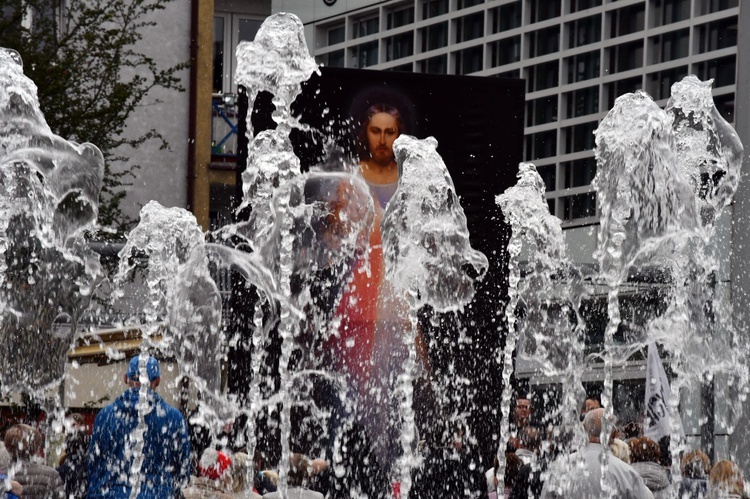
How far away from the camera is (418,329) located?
46.1 feet

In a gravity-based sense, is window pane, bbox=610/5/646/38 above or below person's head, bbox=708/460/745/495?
above

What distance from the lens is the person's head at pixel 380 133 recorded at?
13.7 m

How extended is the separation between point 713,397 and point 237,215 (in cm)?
468

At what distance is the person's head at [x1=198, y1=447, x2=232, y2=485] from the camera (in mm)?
8594

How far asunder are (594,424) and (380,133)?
6.23 meters

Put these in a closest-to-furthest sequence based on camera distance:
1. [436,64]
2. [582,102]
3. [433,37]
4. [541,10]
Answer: [582,102]
[541,10]
[436,64]
[433,37]

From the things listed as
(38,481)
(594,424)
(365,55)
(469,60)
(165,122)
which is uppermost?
(365,55)

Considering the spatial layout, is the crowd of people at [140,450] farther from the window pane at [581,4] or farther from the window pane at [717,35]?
the window pane at [581,4]

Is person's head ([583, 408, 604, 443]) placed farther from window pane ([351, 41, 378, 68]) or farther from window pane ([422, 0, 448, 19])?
window pane ([351, 41, 378, 68])

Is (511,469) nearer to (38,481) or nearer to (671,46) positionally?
(38,481)

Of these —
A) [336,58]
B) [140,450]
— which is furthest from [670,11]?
[140,450]

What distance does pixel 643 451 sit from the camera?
9.66 meters

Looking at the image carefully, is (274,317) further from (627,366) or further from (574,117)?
(574,117)

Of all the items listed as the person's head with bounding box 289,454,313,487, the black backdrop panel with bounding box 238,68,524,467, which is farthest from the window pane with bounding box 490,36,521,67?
the person's head with bounding box 289,454,313,487
